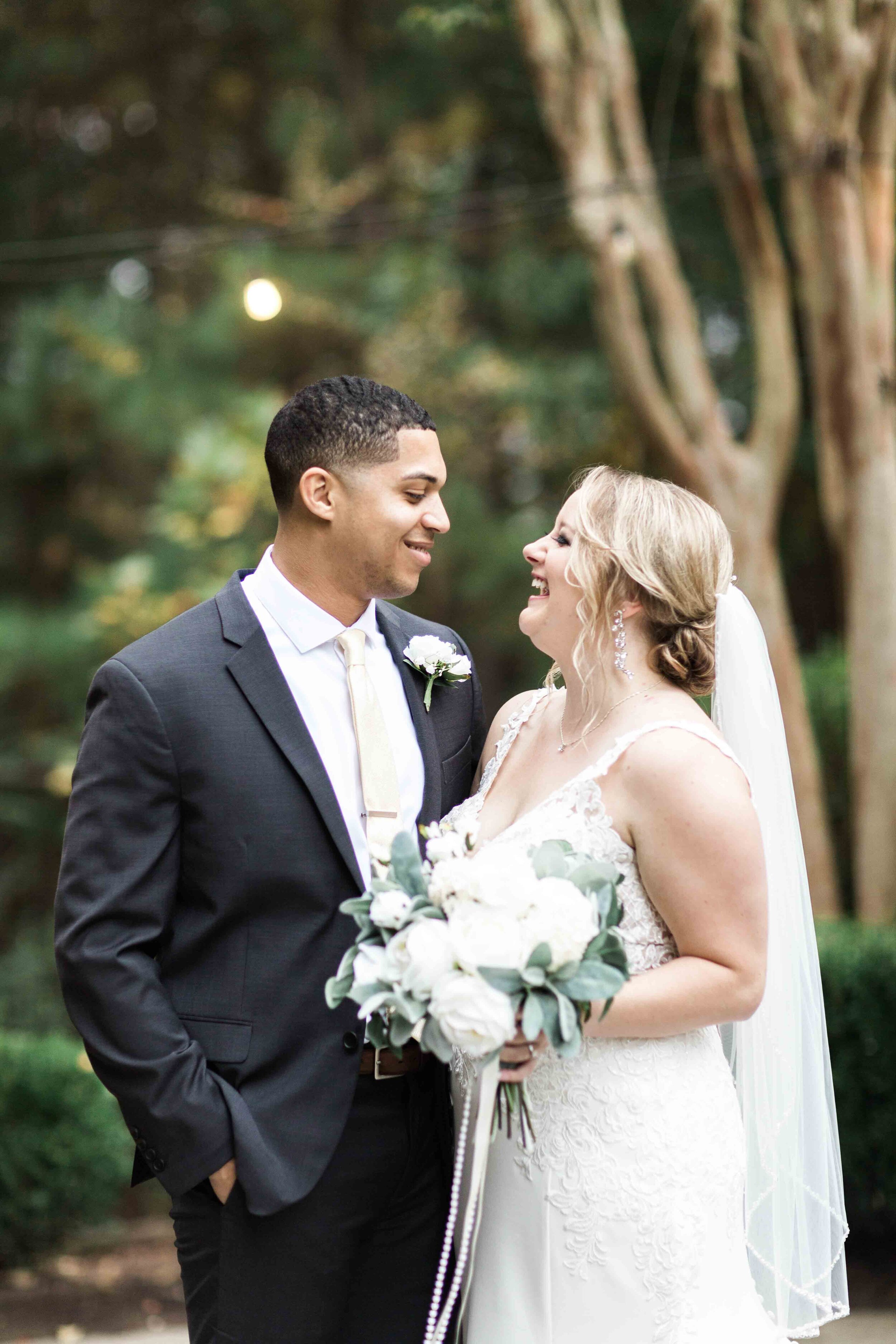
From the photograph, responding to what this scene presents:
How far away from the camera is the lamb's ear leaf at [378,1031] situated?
7.26 feet

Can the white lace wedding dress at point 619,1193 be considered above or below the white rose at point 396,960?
below

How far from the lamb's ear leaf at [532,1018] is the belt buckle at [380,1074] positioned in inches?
20.4

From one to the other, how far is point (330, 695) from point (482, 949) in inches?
32.1

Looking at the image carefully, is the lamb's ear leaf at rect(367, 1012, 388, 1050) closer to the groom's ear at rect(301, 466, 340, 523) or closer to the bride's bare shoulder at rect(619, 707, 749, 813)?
the bride's bare shoulder at rect(619, 707, 749, 813)

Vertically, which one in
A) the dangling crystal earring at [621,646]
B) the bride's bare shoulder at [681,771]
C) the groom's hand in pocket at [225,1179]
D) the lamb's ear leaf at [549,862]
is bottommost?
the groom's hand in pocket at [225,1179]

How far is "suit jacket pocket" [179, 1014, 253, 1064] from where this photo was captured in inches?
93.8

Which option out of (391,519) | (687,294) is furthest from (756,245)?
(391,519)

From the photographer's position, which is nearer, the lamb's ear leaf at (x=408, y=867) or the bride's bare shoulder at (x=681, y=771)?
the lamb's ear leaf at (x=408, y=867)

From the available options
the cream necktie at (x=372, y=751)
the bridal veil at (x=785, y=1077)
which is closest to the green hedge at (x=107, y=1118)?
the bridal veil at (x=785, y=1077)

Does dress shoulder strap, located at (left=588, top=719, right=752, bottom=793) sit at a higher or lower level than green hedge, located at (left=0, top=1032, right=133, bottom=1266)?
higher

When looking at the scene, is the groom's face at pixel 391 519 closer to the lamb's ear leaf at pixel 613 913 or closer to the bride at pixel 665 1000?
the bride at pixel 665 1000

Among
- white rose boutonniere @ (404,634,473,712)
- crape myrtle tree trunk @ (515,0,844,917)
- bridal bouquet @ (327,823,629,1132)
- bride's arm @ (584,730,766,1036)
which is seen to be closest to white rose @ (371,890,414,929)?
bridal bouquet @ (327,823,629,1132)

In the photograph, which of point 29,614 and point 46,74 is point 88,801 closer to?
point 29,614

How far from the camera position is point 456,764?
2896 millimetres
